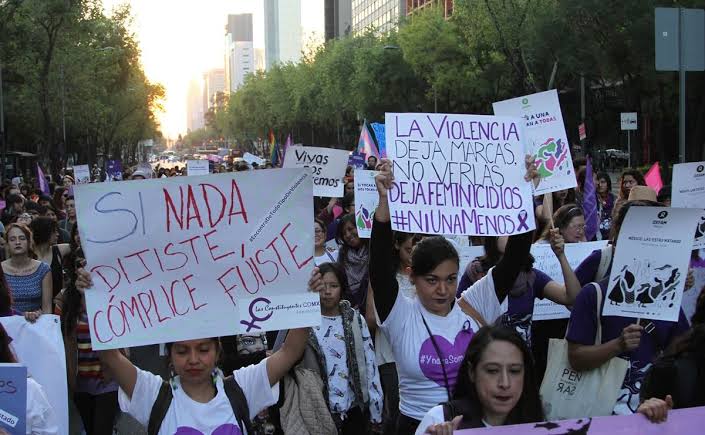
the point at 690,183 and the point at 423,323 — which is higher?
the point at 690,183

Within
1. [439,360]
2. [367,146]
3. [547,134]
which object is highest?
[367,146]

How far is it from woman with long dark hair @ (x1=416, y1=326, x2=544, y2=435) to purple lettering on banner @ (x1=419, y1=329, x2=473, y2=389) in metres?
0.76

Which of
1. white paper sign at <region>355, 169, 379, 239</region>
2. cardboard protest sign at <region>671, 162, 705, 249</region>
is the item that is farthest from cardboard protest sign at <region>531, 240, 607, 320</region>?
white paper sign at <region>355, 169, 379, 239</region>

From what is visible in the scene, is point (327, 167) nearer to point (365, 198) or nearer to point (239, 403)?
point (365, 198)

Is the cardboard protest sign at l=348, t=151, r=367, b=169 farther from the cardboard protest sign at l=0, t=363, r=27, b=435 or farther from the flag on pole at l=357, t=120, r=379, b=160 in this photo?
the cardboard protest sign at l=0, t=363, r=27, b=435

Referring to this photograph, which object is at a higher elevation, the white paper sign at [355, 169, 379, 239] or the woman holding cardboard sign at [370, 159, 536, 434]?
the white paper sign at [355, 169, 379, 239]

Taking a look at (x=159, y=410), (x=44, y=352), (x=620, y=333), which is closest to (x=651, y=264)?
(x=620, y=333)

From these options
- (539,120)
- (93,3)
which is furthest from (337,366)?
(93,3)

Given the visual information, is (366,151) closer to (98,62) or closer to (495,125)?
(495,125)

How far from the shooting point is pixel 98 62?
4344 cm

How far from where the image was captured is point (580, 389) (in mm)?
3939

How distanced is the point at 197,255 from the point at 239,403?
633 mm

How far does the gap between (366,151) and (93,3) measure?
66.5ft

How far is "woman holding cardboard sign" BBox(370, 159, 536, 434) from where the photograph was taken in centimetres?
415
